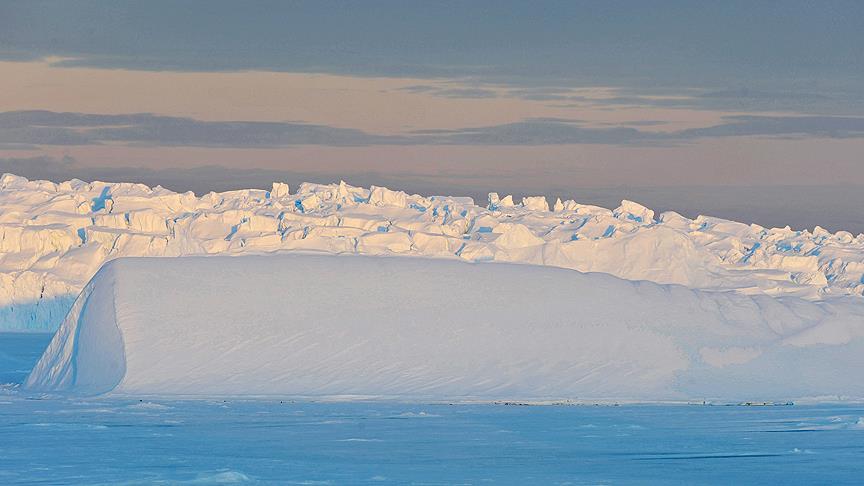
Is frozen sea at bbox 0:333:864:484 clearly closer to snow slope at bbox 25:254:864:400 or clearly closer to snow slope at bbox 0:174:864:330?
snow slope at bbox 25:254:864:400

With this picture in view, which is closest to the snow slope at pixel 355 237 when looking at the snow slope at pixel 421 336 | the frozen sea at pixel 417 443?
the snow slope at pixel 421 336

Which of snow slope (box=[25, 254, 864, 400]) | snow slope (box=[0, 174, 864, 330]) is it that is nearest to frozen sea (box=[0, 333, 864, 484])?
snow slope (box=[25, 254, 864, 400])

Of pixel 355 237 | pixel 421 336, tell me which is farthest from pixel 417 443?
pixel 355 237

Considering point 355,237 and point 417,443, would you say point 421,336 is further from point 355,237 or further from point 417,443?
point 355,237

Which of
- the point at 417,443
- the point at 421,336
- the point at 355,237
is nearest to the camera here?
the point at 417,443

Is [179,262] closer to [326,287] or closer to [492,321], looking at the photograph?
[326,287]

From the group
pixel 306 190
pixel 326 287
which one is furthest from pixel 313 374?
pixel 306 190
